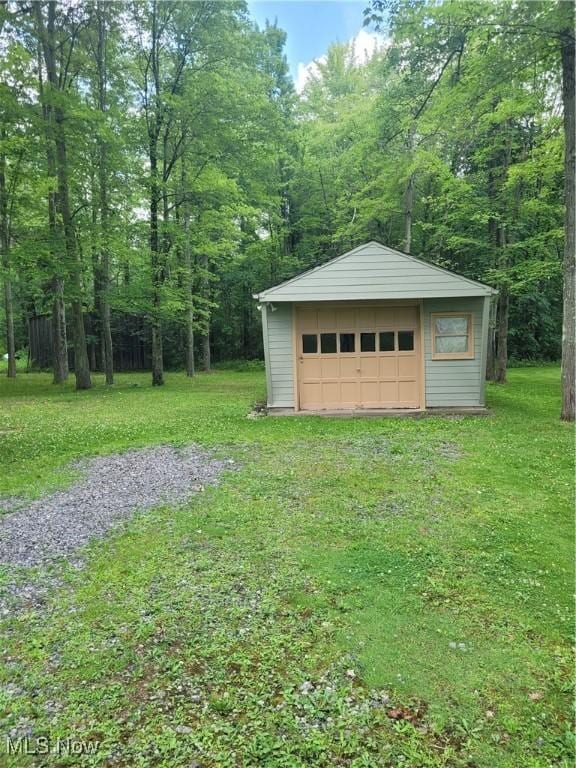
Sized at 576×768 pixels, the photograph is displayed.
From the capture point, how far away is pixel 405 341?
9555 millimetres

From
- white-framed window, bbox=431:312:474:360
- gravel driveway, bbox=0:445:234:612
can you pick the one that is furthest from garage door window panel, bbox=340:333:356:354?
gravel driveway, bbox=0:445:234:612

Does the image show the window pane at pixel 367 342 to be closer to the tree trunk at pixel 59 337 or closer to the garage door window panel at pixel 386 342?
the garage door window panel at pixel 386 342

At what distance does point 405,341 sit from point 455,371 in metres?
1.18

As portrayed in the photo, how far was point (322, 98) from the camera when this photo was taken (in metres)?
22.9

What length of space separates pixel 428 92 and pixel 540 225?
9.69m

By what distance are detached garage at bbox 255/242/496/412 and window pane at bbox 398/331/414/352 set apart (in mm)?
21

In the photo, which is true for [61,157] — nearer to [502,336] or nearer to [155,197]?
[155,197]

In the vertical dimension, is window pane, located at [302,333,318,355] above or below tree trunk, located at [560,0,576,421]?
below

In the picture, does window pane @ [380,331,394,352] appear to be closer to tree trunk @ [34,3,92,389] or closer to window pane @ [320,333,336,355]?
window pane @ [320,333,336,355]

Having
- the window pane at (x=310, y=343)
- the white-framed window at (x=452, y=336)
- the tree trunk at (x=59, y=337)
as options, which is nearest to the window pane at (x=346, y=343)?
the window pane at (x=310, y=343)

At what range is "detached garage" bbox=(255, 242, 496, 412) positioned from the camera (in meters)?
9.00

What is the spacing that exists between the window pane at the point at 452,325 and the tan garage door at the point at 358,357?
0.45 meters

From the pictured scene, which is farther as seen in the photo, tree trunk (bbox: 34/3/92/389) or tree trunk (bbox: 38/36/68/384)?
tree trunk (bbox: 34/3/92/389)

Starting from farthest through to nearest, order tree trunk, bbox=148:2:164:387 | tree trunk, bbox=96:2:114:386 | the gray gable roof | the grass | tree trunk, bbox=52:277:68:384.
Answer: tree trunk, bbox=52:277:68:384
tree trunk, bbox=148:2:164:387
tree trunk, bbox=96:2:114:386
the gray gable roof
the grass
